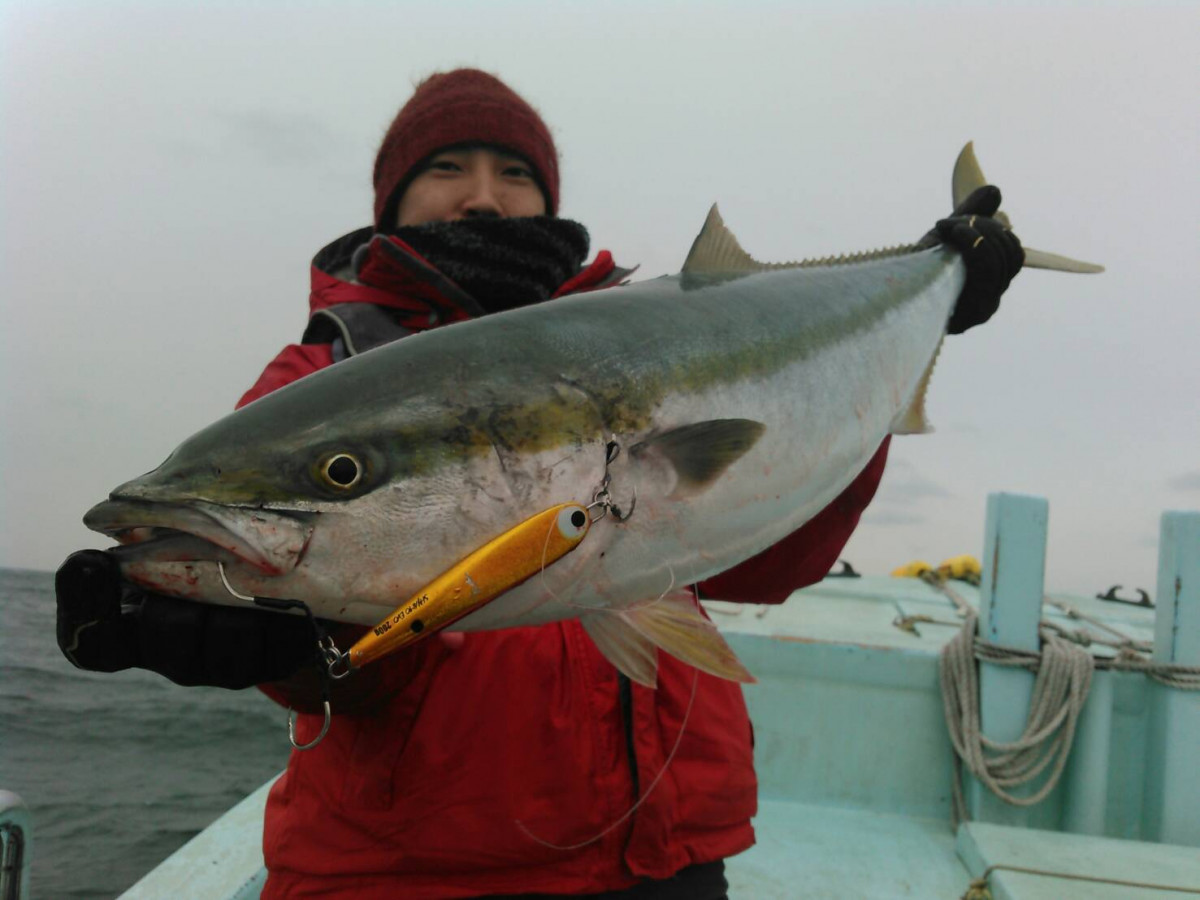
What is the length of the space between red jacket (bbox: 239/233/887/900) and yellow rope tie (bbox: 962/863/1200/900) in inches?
65.3

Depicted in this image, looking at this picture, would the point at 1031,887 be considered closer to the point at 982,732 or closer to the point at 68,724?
the point at 982,732

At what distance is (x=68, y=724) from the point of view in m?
9.83

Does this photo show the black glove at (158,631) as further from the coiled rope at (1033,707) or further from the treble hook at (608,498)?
the coiled rope at (1033,707)

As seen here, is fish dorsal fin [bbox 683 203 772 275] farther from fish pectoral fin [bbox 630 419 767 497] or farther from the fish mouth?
the fish mouth

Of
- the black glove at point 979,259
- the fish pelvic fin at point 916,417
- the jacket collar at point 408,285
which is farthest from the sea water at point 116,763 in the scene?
the black glove at point 979,259

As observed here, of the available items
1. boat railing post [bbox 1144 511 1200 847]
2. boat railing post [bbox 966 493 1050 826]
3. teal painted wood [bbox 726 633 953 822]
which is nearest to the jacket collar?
boat railing post [bbox 966 493 1050 826]

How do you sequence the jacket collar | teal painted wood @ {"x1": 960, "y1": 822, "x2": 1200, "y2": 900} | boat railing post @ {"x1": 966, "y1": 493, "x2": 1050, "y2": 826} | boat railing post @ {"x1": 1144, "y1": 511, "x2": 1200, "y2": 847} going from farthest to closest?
boat railing post @ {"x1": 966, "y1": 493, "x2": 1050, "y2": 826} → boat railing post @ {"x1": 1144, "y1": 511, "x2": 1200, "y2": 847} → teal painted wood @ {"x1": 960, "y1": 822, "x2": 1200, "y2": 900} → the jacket collar

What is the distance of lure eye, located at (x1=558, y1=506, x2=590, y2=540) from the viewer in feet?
3.92

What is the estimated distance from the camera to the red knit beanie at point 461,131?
263cm

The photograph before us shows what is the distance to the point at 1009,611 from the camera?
418cm

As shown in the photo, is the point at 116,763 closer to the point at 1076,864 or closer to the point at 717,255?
the point at 1076,864

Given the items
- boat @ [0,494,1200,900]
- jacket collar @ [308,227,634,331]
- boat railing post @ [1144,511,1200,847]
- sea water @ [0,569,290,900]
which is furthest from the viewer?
sea water @ [0,569,290,900]

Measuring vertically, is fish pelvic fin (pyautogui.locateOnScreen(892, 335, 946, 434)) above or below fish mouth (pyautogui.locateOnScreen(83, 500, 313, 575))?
above

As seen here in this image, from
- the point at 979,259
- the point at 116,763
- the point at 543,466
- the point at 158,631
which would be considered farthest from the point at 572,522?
the point at 116,763
